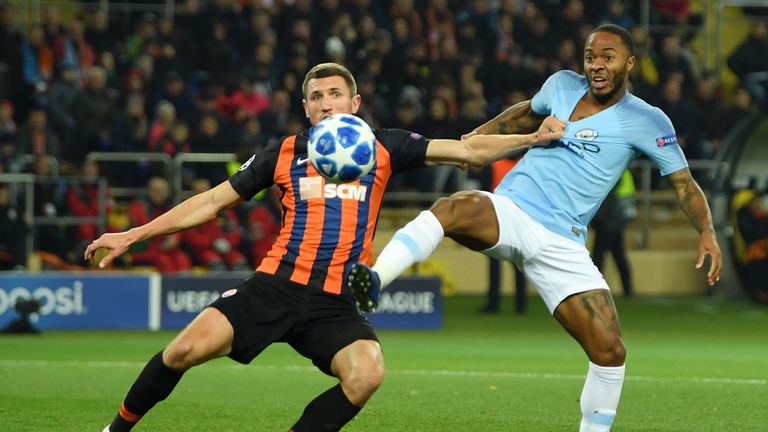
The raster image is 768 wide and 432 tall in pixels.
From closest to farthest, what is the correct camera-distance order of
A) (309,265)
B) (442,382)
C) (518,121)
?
1. (309,265)
2. (518,121)
3. (442,382)

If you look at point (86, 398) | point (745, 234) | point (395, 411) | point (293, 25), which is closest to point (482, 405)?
point (395, 411)

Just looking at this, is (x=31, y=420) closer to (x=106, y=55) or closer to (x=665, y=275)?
(x=106, y=55)

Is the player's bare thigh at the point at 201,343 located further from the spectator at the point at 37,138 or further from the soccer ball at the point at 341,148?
the spectator at the point at 37,138

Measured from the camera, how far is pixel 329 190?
6598mm

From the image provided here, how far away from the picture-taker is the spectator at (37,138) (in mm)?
17344

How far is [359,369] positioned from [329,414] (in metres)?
0.25

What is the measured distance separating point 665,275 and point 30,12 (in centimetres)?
1010

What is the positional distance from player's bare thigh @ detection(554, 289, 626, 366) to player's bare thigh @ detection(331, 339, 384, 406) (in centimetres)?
116

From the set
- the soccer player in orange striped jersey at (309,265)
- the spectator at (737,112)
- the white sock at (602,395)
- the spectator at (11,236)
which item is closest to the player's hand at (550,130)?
the soccer player in orange striped jersey at (309,265)

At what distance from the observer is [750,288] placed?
18.7m

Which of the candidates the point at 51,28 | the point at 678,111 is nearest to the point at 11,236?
the point at 51,28

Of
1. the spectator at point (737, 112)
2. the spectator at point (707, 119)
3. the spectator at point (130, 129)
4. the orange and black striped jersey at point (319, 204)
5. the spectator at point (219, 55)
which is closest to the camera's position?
the orange and black striped jersey at point (319, 204)

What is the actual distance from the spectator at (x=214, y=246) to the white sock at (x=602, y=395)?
10.1m

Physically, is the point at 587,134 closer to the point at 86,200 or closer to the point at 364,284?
the point at 364,284
